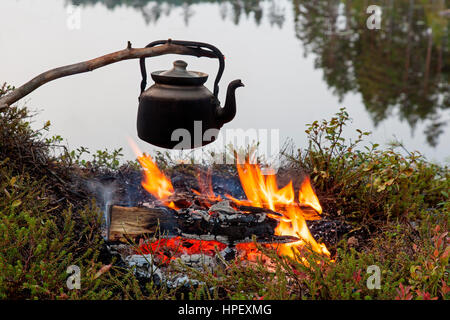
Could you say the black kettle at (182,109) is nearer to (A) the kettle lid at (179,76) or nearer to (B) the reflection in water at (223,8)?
(A) the kettle lid at (179,76)

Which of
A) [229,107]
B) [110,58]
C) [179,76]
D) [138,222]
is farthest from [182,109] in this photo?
[138,222]

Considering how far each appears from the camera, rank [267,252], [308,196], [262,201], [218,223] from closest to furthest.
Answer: [267,252] < [218,223] < [262,201] < [308,196]

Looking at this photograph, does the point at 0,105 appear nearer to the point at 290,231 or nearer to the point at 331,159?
the point at 290,231

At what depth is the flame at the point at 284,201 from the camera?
4.20 m

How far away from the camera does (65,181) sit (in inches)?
195

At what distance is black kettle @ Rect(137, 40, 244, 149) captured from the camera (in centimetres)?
338

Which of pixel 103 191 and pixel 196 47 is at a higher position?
pixel 196 47

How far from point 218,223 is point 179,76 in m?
1.25

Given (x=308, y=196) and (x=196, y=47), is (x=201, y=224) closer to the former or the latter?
(x=308, y=196)

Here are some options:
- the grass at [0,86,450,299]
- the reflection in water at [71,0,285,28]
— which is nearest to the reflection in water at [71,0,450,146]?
the reflection in water at [71,0,285,28]

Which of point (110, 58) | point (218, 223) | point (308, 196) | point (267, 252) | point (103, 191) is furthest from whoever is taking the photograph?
point (103, 191)

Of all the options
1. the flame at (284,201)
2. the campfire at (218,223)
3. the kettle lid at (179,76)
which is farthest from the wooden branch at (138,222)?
the kettle lid at (179,76)

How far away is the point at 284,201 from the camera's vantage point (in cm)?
444

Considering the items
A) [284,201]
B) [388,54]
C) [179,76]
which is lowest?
[388,54]
